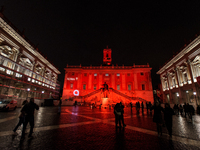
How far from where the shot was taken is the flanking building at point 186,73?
21984 millimetres

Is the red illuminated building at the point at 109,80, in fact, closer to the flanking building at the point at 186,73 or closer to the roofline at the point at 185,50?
the flanking building at the point at 186,73

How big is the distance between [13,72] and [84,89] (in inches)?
926

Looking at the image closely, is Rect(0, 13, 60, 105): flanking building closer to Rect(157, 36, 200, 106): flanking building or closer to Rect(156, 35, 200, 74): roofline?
Rect(157, 36, 200, 106): flanking building

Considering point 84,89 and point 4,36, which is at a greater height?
point 4,36

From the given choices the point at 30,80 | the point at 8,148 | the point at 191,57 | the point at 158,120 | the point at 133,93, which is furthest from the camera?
the point at 133,93

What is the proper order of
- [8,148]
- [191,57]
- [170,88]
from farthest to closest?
[170,88], [191,57], [8,148]

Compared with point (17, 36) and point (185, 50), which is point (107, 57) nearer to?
point (185, 50)

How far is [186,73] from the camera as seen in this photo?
26312mm

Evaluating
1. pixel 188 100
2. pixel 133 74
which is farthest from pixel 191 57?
pixel 133 74

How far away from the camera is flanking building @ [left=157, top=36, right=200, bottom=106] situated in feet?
72.1

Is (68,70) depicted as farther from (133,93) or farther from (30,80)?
(133,93)

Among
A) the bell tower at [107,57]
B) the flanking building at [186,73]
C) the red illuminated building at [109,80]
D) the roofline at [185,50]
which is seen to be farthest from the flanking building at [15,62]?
the roofline at [185,50]

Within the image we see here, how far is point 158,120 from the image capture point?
4.85 m

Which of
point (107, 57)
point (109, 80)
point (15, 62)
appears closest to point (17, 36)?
point (15, 62)
